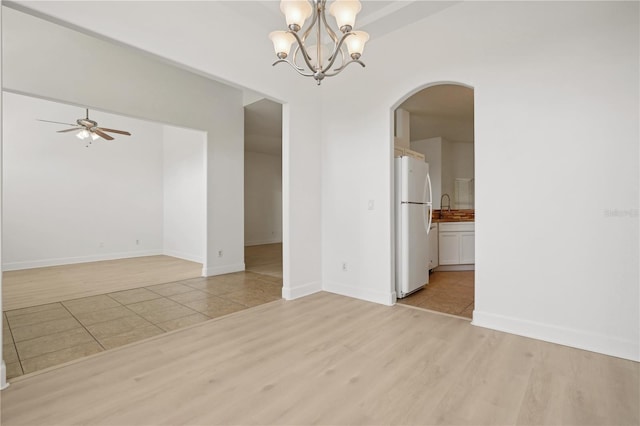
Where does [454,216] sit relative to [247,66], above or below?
below

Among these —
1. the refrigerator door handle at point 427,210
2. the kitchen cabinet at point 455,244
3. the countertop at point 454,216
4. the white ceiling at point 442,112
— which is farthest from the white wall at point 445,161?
the refrigerator door handle at point 427,210

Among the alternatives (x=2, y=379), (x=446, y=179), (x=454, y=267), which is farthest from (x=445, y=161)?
(x=2, y=379)

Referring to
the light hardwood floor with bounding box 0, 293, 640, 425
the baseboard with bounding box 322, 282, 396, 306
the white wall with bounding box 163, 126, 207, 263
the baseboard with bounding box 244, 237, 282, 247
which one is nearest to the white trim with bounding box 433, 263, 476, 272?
the baseboard with bounding box 322, 282, 396, 306

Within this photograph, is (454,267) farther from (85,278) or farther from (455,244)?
(85,278)

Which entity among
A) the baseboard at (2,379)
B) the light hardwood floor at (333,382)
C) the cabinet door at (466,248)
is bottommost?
the light hardwood floor at (333,382)

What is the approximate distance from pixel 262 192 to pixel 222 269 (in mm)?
4908

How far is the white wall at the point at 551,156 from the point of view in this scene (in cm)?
222

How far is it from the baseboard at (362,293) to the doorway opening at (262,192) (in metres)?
3.13

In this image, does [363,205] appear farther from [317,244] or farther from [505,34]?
[505,34]

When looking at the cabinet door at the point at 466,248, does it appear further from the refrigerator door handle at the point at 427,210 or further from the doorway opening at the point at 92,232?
the doorway opening at the point at 92,232

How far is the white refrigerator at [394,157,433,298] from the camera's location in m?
3.61

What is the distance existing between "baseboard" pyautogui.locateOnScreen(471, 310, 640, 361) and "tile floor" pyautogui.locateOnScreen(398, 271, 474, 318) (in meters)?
0.33

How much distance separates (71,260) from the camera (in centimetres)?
624

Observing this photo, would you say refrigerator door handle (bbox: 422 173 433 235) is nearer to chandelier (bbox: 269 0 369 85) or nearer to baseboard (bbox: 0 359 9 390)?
chandelier (bbox: 269 0 369 85)
